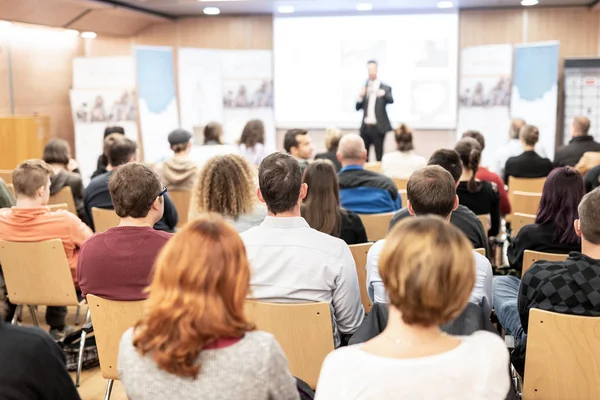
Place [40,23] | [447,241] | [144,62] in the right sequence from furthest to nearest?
1. [144,62]
2. [40,23]
3. [447,241]

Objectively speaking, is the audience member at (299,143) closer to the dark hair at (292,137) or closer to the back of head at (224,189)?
the dark hair at (292,137)

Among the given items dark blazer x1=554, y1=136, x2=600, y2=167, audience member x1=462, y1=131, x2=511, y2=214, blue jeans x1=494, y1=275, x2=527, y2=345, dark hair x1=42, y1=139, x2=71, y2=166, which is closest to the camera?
blue jeans x1=494, y1=275, x2=527, y2=345

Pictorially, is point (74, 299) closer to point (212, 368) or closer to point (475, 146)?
point (212, 368)

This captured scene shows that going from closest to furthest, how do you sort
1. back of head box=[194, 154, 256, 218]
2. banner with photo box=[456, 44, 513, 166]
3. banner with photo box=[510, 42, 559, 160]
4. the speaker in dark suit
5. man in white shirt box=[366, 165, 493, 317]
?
man in white shirt box=[366, 165, 493, 317], back of head box=[194, 154, 256, 218], banner with photo box=[510, 42, 559, 160], the speaker in dark suit, banner with photo box=[456, 44, 513, 166]

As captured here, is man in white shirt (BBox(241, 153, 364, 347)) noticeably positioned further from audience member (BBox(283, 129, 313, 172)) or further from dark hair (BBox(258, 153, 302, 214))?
audience member (BBox(283, 129, 313, 172))

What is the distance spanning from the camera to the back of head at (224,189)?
147 inches

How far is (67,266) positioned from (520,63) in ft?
26.6

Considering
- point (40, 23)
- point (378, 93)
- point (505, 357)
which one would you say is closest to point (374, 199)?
point (505, 357)

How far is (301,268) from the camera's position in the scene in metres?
2.69

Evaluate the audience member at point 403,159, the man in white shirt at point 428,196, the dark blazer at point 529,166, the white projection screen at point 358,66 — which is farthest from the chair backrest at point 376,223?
the white projection screen at point 358,66

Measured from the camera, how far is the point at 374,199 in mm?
4730

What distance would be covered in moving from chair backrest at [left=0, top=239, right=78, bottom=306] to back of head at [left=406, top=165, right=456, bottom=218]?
2052 mm

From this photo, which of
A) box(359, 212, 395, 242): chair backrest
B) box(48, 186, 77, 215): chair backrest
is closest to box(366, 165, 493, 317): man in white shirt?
box(359, 212, 395, 242): chair backrest

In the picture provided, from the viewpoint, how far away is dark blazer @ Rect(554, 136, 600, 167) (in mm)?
7367
